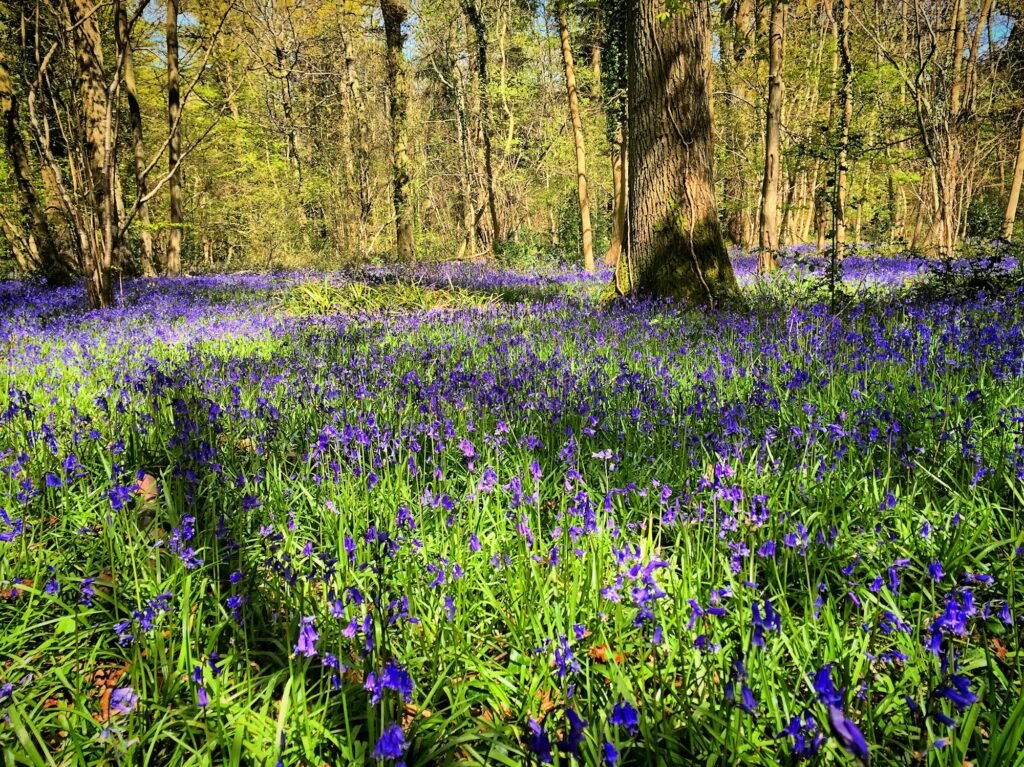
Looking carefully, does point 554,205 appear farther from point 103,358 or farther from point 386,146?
point 103,358

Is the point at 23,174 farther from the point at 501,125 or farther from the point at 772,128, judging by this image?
the point at 501,125

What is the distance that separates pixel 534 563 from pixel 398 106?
16077mm

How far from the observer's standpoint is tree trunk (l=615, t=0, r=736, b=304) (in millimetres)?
6910

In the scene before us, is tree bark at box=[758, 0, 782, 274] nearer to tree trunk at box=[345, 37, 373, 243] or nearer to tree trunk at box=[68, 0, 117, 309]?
tree trunk at box=[68, 0, 117, 309]

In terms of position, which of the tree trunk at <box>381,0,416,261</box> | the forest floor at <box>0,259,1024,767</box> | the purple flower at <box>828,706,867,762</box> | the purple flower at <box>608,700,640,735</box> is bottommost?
the forest floor at <box>0,259,1024,767</box>

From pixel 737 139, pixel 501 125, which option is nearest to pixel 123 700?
pixel 737 139

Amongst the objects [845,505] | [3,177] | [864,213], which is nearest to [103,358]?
[845,505]

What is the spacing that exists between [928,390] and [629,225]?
482 centimetres

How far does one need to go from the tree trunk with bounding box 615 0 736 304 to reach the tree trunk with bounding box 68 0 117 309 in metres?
6.82

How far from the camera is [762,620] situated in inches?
45.8

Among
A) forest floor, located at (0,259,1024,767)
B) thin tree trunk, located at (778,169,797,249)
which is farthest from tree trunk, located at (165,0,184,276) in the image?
thin tree trunk, located at (778,169,797,249)

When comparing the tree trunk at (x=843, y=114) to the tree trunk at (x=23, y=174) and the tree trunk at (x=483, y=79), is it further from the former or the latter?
the tree trunk at (x=23, y=174)

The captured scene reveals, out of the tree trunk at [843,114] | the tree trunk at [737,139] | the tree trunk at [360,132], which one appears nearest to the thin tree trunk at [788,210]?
the tree trunk at [737,139]

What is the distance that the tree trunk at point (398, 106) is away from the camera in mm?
A: 15188
